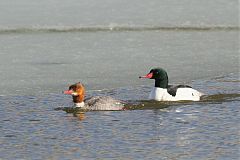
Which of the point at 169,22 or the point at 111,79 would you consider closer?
the point at 111,79

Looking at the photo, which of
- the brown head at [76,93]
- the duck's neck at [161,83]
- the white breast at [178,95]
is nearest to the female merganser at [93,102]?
the brown head at [76,93]

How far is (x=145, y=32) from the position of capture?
14.8 meters

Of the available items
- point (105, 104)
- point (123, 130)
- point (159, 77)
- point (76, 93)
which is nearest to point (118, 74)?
point (159, 77)

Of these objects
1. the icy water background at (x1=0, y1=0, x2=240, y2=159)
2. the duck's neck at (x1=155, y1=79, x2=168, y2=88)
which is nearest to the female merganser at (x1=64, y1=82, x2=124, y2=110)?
the icy water background at (x1=0, y1=0, x2=240, y2=159)

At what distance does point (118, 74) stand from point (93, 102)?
2.18 meters

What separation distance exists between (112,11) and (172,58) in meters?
4.24

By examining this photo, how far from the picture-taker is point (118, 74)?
443 inches

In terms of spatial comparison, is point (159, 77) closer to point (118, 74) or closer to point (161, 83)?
point (161, 83)

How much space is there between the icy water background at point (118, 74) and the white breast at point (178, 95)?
0.11m

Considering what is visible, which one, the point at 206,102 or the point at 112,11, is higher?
the point at 112,11

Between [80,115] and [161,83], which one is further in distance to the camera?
[161,83]

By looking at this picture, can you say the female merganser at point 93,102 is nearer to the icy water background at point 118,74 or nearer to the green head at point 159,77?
the icy water background at point 118,74

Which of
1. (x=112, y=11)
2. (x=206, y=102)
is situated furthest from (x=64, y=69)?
(x=112, y=11)

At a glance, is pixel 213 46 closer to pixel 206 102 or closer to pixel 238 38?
pixel 238 38
